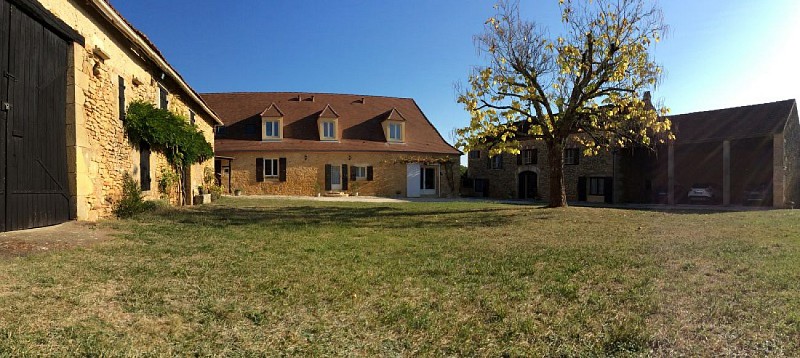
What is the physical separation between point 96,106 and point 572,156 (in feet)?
88.4

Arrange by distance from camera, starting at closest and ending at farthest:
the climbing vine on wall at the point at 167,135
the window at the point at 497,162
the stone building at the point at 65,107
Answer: the stone building at the point at 65,107 → the climbing vine on wall at the point at 167,135 → the window at the point at 497,162

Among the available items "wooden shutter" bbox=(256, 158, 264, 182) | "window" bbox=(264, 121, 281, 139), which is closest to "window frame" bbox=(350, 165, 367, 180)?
"window" bbox=(264, 121, 281, 139)

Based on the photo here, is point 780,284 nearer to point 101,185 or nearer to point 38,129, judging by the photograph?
point 38,129

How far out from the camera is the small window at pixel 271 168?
26.7 m

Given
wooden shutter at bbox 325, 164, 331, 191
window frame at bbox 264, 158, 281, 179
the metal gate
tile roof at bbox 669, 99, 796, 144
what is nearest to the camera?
the metal gate

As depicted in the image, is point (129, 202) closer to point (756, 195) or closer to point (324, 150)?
point (324, 150)

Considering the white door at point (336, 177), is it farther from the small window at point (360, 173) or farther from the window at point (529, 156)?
the window at point (529, 156)

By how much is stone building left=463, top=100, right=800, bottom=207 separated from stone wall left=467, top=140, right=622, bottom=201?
0.06 metres

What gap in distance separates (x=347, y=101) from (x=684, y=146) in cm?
2292

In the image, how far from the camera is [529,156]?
30688 mm

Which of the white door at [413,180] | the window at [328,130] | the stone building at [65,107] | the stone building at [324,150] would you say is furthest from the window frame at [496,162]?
the stone building at [65,107]

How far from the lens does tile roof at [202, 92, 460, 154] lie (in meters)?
27.4

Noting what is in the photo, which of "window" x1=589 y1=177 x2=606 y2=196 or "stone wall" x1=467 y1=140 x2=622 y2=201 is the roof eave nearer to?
"stone wall" x1=467 y1=140 x2=622 y2=201

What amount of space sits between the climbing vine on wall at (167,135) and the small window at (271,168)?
31.6 feet
